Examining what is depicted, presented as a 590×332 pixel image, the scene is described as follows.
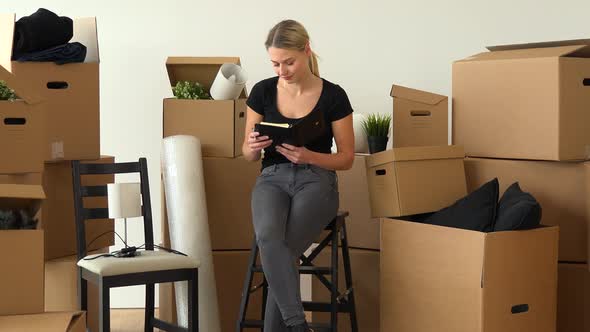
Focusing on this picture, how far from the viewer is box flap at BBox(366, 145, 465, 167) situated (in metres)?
3.38

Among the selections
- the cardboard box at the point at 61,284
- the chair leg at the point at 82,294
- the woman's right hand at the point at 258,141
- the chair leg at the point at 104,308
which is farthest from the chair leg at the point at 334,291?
the cardboard box at the point at 61,284

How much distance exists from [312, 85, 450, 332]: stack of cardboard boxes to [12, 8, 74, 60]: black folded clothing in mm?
1248

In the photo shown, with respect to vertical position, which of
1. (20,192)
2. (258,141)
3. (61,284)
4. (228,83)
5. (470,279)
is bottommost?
(61,284)

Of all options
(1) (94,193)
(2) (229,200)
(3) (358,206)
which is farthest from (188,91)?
(3) (358,206)

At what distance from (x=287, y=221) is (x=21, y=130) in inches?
37.7

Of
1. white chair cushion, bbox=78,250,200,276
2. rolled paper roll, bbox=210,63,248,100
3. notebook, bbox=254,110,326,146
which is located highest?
rolled paper roll, bbox=210,63,248,100

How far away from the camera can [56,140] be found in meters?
3.68

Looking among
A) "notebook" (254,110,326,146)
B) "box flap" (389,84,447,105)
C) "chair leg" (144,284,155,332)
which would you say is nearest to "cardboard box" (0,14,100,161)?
"chair leg" (144,284,155,332)

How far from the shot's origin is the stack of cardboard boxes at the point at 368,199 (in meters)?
3.72

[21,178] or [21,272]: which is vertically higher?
[21,178]

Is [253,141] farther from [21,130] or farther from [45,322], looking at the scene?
[45,322]

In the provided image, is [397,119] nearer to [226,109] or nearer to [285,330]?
[226,109]

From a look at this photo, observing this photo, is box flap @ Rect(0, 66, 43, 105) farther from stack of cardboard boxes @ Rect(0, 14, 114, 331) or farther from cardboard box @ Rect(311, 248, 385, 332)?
cardboard box @ Rect(311, 248, 385, 332)

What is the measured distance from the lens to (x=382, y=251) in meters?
3.46
